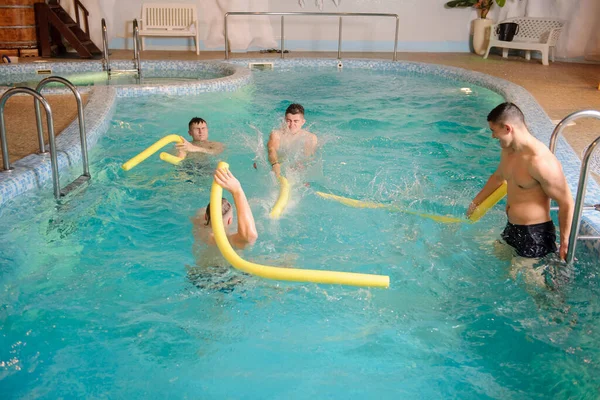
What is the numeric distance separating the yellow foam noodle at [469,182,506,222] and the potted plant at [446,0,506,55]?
10304 millimetres

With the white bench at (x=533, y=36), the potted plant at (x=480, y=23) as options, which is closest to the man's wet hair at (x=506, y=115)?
the white bench at (x=533, y=36)

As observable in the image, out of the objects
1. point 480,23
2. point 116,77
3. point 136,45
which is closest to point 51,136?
point 136,45

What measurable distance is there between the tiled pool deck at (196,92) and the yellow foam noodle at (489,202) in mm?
533

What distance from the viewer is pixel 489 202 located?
4.12m

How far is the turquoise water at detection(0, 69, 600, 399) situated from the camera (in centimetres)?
305

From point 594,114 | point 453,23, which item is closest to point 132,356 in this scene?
point 594,114

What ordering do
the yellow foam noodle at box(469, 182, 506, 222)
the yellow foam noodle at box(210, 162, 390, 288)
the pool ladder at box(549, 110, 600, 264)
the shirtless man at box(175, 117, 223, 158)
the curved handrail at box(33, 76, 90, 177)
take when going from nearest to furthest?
1. the yellow foam noodle at box(210, 162, 390, 288)
2. the pool ladder at box(549, 110, 600, 264)
3. the yellow foam noodle at box(469, 182, 506, 222)
4. the curved handrail at box(33, 76, 90, 177)
5. the shirtless man at box(175, 117, 223, 158)

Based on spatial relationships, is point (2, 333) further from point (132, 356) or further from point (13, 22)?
point (13, 22)

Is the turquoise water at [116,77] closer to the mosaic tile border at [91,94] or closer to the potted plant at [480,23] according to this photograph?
the mosaic tile border at [91,94]

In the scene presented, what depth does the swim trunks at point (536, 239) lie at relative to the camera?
3633mm

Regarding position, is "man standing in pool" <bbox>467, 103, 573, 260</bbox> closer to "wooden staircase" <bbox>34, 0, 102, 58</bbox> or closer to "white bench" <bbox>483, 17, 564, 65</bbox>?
"white bench" <bbox>483, 17, 564, 65</bbox>

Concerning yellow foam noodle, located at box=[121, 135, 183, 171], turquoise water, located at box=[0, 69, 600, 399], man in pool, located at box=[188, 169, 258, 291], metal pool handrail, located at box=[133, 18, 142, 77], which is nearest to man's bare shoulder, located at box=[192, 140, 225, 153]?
turquoise water, located at box=[0, 69, 600, 399]

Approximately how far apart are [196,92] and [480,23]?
24.3ft

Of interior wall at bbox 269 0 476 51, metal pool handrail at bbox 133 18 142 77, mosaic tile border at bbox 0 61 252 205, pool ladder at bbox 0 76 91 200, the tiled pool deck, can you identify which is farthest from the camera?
interior wall at bbox 269 0 476 51
